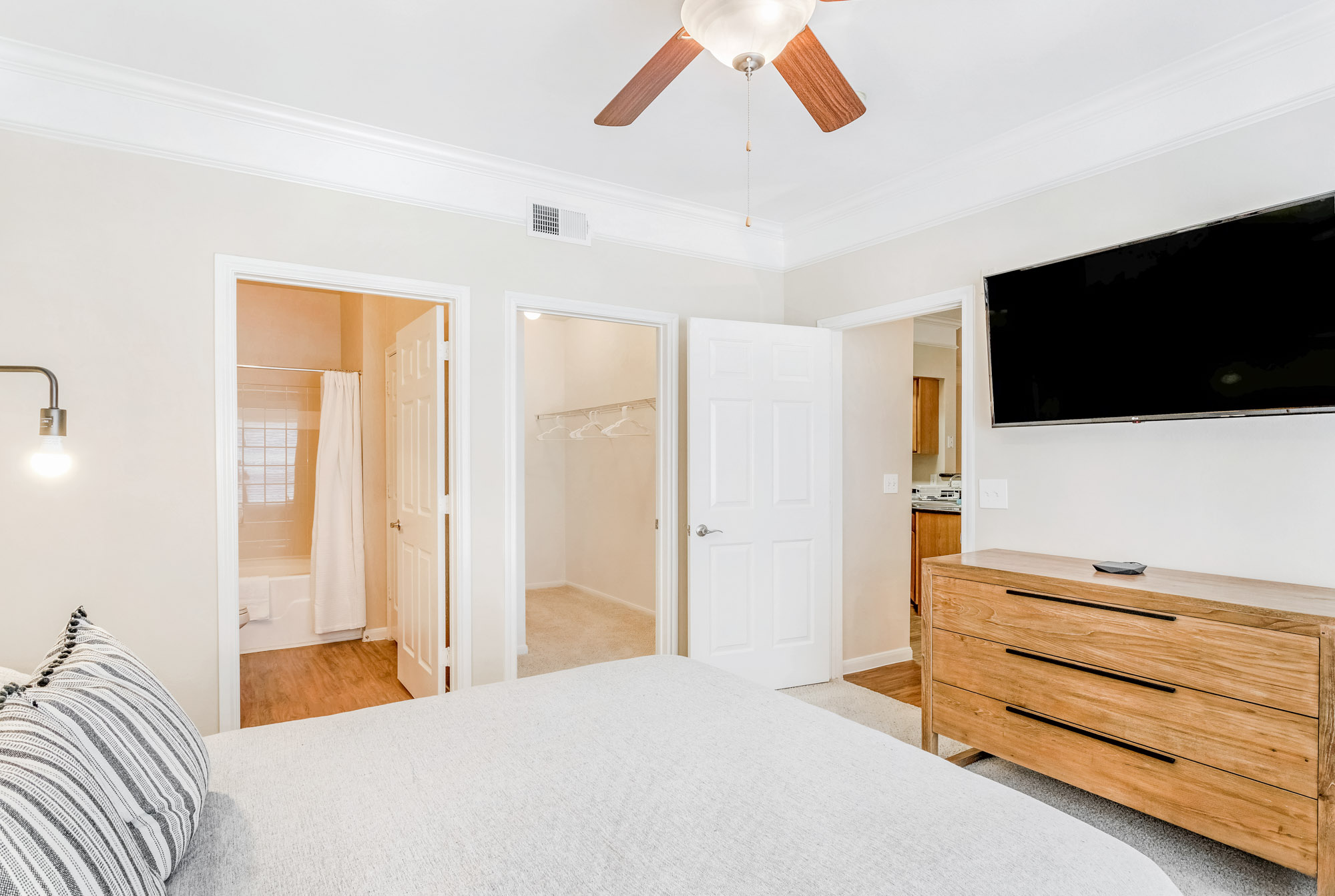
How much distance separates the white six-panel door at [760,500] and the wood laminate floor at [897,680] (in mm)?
262

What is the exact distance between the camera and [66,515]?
2369 mm

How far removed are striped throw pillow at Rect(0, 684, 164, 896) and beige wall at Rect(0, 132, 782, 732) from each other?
67.7 inches

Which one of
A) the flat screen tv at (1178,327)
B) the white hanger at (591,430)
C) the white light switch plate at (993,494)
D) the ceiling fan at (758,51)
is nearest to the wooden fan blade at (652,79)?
the ceiling fan at (758,51)

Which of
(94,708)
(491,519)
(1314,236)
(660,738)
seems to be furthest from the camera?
(491,519)

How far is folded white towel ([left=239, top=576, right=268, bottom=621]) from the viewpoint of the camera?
432 cm

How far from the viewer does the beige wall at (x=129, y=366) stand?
2311 mm

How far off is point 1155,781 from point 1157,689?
277mm

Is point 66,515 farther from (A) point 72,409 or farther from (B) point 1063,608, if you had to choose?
(B) point 1063,608

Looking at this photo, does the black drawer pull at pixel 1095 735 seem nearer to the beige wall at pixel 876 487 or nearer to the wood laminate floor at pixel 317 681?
the beige wall at pixel 876 487

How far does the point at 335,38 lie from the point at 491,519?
6.28ft

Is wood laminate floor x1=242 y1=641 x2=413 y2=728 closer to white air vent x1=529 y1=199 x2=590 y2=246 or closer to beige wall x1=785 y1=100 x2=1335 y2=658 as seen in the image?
white air vent x1=529 y1=199 x2=590 y2=246

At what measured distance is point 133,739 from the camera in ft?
3.59

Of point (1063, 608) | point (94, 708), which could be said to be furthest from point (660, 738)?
point (1063, 608)

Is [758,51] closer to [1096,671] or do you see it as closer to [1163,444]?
[1163,444]
